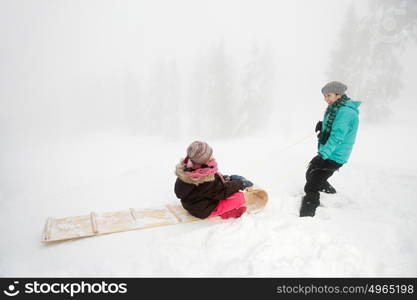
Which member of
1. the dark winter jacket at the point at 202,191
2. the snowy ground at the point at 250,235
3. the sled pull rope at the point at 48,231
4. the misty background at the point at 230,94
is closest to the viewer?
the snowy ground at the point at 250,235

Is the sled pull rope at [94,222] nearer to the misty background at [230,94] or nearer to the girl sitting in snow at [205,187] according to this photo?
the girl sitting in snow at [205,187]

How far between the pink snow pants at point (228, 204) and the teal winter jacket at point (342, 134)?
5.66 feet

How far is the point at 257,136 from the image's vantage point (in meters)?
30.8

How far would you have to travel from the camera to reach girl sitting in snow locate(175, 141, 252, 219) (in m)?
4.48

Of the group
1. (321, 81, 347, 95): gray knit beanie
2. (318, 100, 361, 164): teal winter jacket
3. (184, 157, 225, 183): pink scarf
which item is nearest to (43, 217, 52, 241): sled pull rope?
(184, 157, 225, 183): pink scarf

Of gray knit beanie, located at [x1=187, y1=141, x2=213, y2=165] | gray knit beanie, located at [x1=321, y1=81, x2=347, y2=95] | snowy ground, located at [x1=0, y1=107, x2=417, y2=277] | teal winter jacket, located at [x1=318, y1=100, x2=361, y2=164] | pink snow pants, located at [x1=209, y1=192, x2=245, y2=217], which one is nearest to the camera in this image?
snowy ground, located at [x1=0, y1=107, x2=417, y2=277]

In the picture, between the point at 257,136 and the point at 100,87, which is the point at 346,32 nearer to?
the point at 257,136

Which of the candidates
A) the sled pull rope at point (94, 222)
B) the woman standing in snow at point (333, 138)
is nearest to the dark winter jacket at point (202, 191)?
the sled pull rope at point (94, 222)

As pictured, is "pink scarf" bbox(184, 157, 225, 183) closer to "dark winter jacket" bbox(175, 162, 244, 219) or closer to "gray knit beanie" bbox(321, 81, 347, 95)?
"dark winter jacket" bbox(175, 162, 244, 219)

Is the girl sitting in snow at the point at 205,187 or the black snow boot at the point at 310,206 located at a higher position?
the girl sitting in snow at the point at 205,187

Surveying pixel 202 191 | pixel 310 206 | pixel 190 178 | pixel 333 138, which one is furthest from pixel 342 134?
pixel 190 178

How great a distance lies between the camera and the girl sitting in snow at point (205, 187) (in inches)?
176

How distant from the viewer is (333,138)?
200 inches

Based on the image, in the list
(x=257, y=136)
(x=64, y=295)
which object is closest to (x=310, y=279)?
(x=64, y=295)
